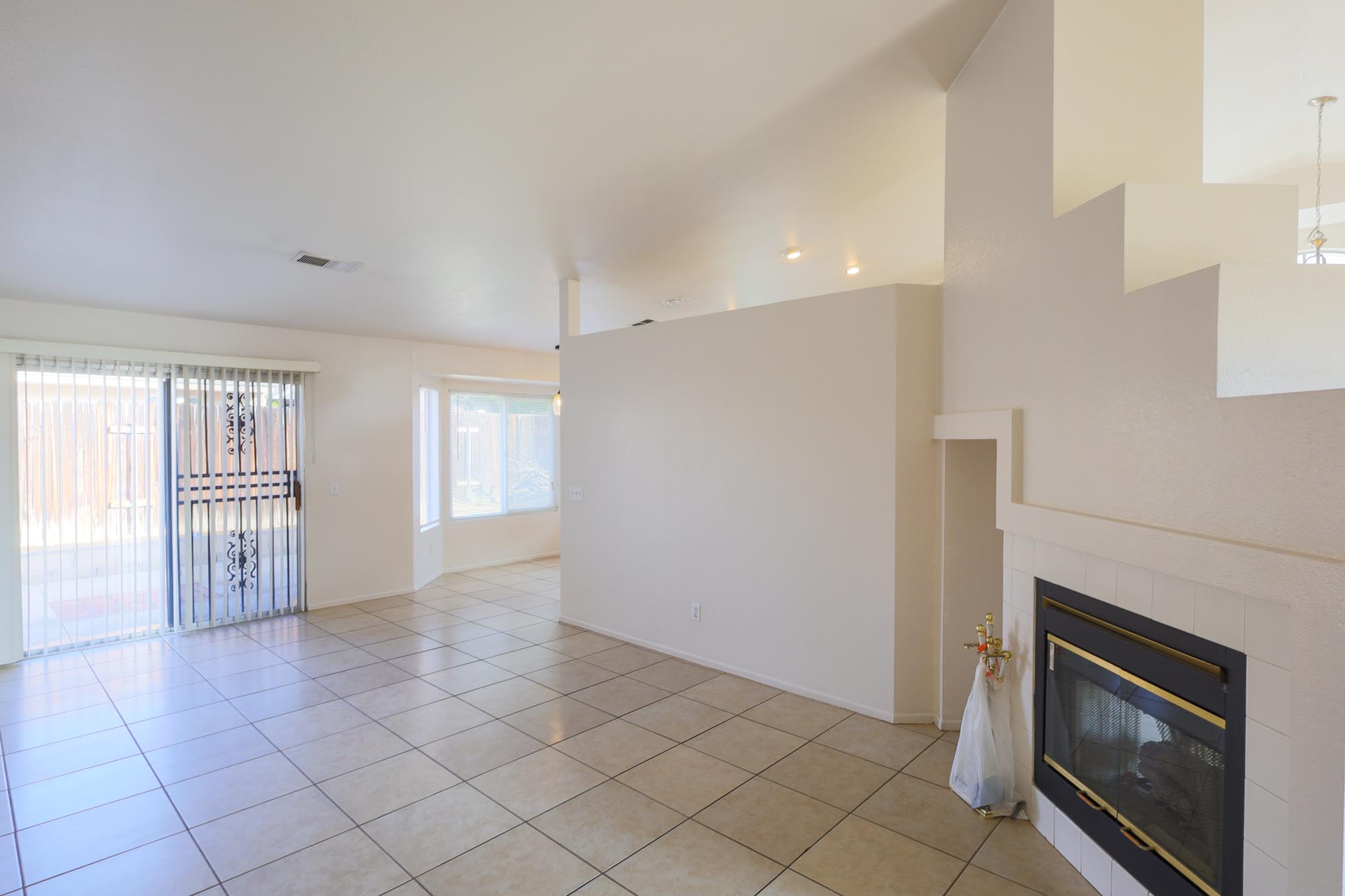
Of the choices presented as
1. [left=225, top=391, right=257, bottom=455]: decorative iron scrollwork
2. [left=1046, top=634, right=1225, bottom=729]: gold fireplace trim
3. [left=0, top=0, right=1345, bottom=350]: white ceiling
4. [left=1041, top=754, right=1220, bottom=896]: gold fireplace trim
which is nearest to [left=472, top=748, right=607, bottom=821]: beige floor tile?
[left=1041, top=754, right=1220, bottom=896]: gold fireplace trim

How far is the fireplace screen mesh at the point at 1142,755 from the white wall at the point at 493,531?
6119mm

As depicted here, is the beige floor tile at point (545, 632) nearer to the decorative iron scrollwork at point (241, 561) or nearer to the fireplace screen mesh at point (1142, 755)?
the decorative iron scrollwork at point (241, 561)

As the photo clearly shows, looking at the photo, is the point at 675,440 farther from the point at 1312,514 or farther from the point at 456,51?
the point at 1312,514

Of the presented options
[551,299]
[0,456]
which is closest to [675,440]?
[551,299]

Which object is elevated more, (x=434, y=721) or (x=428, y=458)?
(x=428, y=458)

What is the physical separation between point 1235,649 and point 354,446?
22.3 ft

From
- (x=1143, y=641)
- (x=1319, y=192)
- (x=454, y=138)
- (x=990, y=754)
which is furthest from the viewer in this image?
(x=1319, y=192)

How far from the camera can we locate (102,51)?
1.98m

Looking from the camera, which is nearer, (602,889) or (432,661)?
(602,889)

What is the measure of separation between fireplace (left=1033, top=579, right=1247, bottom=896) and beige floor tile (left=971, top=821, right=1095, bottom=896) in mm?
186

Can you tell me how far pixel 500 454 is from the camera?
8414 mm

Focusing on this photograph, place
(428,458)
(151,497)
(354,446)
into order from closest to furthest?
1. (151,497)
2. (354,446)
3. (428,458)

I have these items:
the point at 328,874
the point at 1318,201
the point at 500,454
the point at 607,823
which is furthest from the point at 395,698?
the point at 1318,201

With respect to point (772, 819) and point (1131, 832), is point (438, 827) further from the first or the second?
point (1131, 832)
